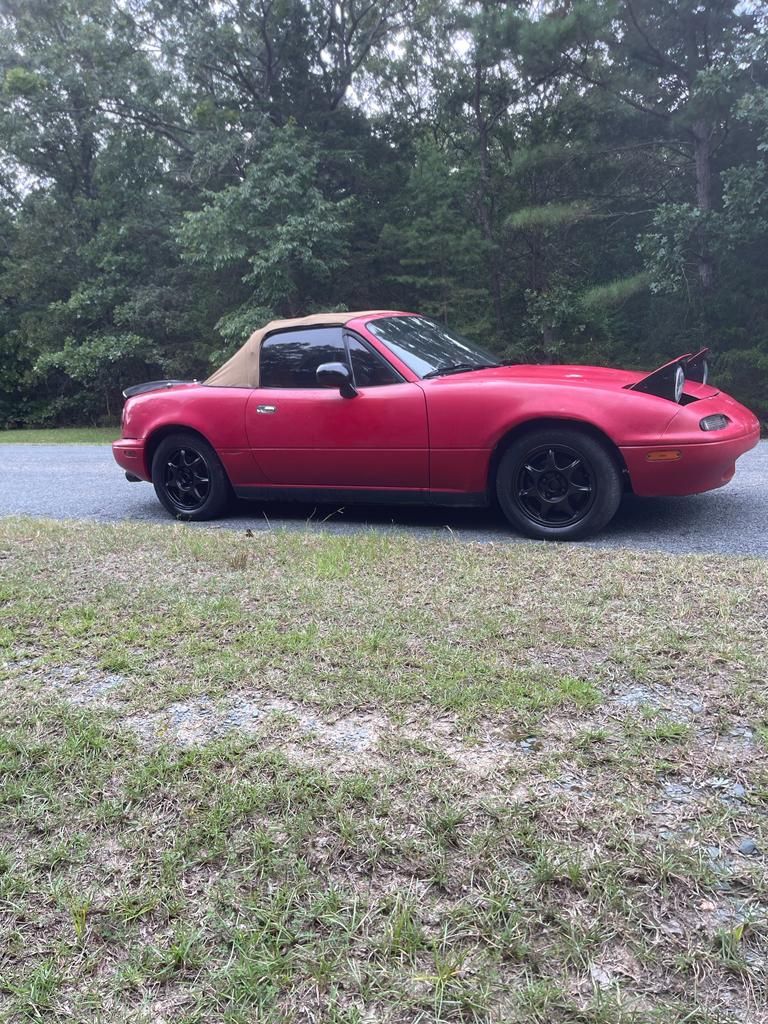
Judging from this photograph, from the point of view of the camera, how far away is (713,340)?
47.5 ft

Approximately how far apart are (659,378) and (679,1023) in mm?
3673

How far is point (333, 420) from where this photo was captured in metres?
4.95

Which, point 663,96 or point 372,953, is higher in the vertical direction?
point 663,96

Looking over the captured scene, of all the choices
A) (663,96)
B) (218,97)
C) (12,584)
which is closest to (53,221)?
(218,97)

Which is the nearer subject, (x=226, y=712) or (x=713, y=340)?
(x=226, y=712)

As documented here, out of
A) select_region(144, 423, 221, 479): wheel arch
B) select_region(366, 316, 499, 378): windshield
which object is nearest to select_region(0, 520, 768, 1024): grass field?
select_region(366, 316, 499, 378): windshield

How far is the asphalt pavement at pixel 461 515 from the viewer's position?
174 inches

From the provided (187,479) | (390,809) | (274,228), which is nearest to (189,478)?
(187,479)

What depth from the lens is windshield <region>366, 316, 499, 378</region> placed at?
4.98 meters

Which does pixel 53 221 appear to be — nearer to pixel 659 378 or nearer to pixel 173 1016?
pixel 659 378

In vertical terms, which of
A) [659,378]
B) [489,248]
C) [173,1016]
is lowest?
[173,1016]

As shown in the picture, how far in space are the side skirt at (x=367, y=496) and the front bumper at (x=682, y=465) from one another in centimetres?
91

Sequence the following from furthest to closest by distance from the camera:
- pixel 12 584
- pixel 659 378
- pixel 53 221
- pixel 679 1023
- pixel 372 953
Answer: pixel 53 221
pixel 659 378
pixel 12 584
pixel 372 953
pixel 679 1023

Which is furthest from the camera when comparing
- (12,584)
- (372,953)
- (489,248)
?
(489,248)
